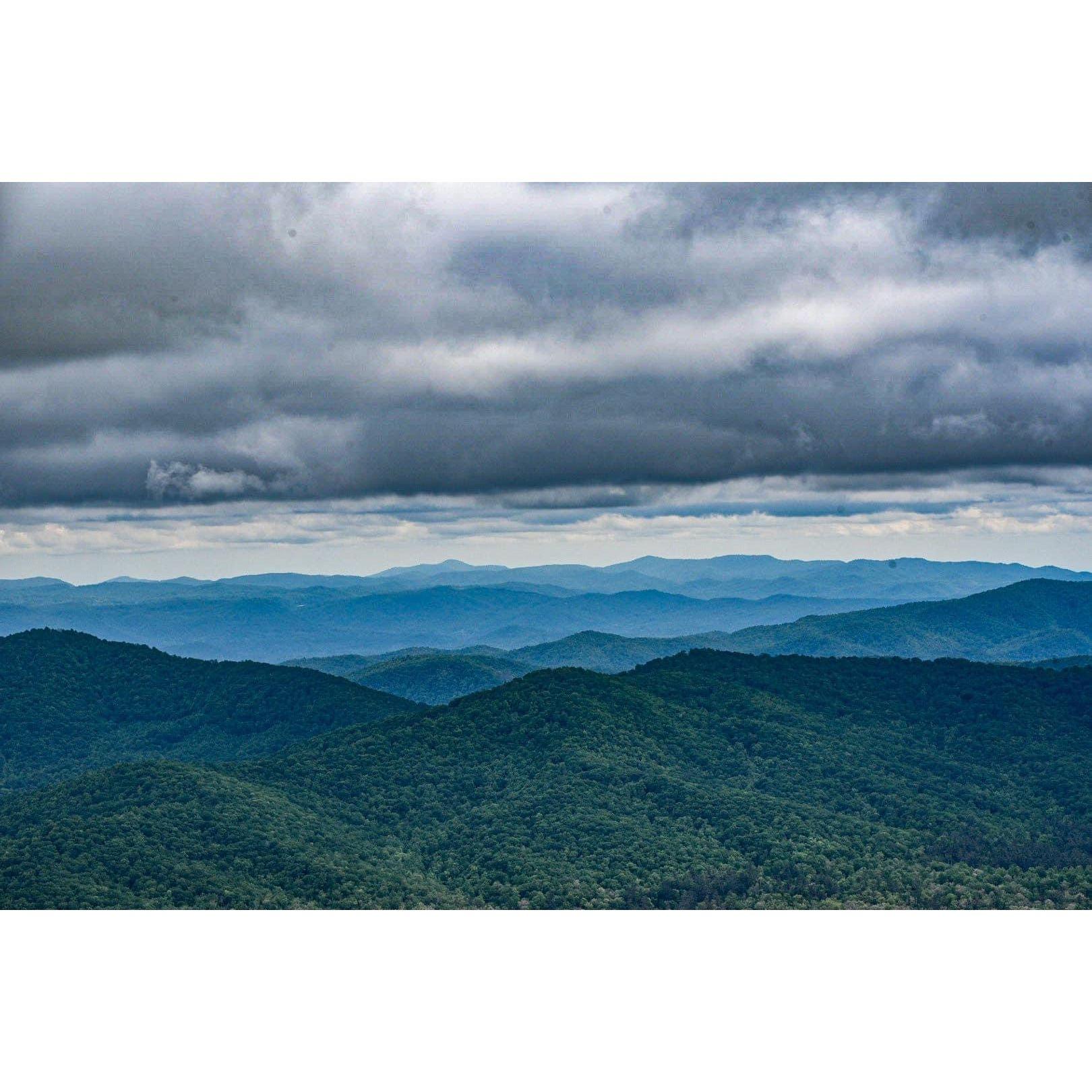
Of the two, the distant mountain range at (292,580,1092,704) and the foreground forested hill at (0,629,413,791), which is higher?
the foreground forested hill at (0,629,413,791)

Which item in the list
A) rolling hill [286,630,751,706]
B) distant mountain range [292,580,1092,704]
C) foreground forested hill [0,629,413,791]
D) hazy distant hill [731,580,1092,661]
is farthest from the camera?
hazy distant hill [731,580,1092,661]

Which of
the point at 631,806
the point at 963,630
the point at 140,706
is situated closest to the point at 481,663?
the point at 140,706

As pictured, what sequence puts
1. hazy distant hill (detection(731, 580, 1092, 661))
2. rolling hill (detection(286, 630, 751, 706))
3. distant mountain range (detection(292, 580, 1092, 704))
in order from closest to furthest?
rolling hill (detection(286, 630, 751, 706)), distant mountain range (detection(292, 580, 1092, 704)), hazy distant hill (detection(731, 580, 1092, 661))

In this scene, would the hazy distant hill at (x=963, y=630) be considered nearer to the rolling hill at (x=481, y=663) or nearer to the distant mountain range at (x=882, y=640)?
the distant mountain range at (x=882, y=640)

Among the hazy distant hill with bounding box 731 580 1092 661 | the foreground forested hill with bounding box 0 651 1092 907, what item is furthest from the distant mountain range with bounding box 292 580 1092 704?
the foreground forested hill with bounding box 0 651 1092 907

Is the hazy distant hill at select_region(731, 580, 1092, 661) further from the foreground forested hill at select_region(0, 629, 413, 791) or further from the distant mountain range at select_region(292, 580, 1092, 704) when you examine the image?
the foreground forested hill at select_region(0, 629, 413, 791)

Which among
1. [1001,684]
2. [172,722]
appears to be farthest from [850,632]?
[172,722]

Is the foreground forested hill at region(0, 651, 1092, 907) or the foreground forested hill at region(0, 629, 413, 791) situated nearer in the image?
the foreground forested hill at region(0, 651, 1092, 907)
